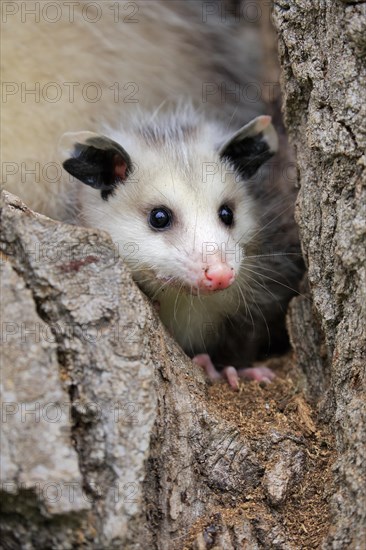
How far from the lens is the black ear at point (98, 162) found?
263cm

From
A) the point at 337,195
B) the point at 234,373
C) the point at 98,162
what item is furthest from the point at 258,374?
the point at 98,162

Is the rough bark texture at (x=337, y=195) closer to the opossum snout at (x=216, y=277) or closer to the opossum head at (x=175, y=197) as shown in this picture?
the opossum snout at (x=216, y=277)

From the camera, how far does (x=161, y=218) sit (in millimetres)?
2695

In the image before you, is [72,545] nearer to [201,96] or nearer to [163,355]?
[163,355]

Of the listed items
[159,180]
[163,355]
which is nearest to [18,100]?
[159,180]

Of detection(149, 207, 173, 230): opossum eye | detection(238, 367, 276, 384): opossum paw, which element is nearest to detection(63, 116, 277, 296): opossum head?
detection(149, 207, 173, 230): opossum eye

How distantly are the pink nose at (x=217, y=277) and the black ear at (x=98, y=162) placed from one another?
0.60m

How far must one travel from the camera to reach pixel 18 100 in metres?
3.05

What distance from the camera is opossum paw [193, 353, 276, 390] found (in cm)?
264

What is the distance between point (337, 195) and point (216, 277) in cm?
47

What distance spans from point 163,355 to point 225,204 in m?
0.88

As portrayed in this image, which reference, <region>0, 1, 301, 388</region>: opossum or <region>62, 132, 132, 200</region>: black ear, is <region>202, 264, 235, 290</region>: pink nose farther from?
<region>62, 132, 132, 200</region>: black ear

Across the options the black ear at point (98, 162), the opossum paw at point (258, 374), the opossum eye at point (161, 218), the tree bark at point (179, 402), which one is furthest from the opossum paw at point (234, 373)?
the black ear at point (98, 162)

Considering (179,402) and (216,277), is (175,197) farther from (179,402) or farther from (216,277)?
(179,402)
